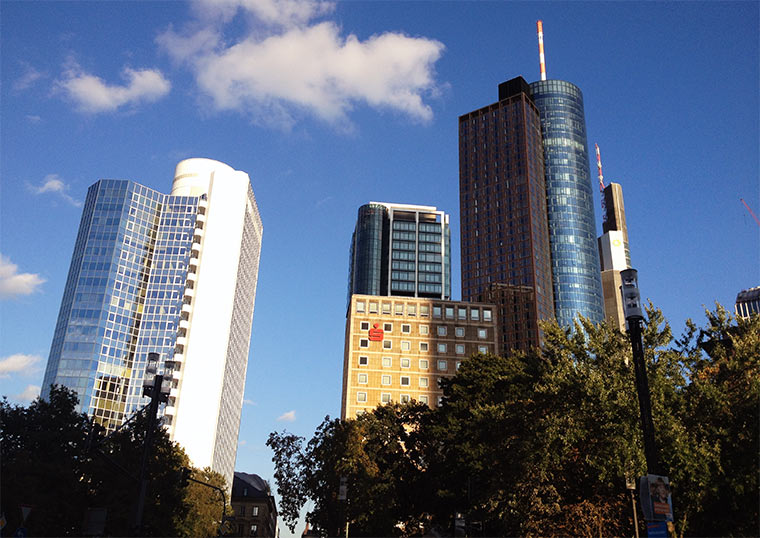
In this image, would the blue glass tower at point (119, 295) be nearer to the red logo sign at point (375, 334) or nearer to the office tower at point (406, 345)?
the office tower at point (406, 345)

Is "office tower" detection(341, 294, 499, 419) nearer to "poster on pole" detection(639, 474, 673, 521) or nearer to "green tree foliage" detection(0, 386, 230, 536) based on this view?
"green tree foliage" detection(0, 386, 230, 536)

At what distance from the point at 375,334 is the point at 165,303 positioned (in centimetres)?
4451

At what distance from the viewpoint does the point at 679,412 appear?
33.5 metres

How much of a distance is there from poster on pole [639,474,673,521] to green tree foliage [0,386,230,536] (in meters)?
36.1

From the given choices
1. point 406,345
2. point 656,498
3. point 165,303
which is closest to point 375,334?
point 406,345

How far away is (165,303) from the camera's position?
136m

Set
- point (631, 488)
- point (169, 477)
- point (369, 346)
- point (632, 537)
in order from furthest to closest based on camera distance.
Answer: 1. point (369, 346)
2. point (169, 477)
3. point (632, 537)
4. point (631, 488)

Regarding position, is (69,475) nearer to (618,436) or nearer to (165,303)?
(618,436)

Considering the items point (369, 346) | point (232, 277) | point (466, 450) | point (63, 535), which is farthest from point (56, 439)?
point (232, 277)

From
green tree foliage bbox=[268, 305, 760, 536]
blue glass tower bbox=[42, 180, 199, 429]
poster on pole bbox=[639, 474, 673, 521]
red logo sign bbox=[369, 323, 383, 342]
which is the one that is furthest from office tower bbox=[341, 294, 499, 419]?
poster on pole bbox=[639, 474, 673, 521]

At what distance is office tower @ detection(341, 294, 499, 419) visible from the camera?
413 ft

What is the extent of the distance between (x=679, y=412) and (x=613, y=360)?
4055 millimetres

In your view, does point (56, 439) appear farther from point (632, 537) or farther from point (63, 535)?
point (632, 537)

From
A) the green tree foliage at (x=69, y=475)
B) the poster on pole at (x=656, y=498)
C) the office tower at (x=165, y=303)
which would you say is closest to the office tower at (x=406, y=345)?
the office tower at (x=165, y=303)
